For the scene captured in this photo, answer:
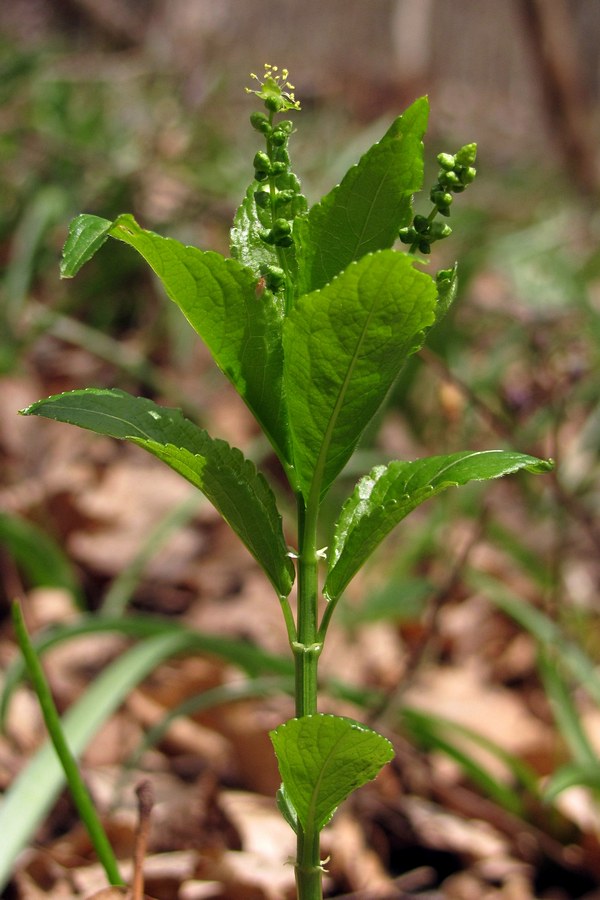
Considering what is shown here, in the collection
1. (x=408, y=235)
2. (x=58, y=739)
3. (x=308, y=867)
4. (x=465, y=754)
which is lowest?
(x=308, y=867)

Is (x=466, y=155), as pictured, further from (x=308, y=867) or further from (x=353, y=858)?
(x=353, y=858)

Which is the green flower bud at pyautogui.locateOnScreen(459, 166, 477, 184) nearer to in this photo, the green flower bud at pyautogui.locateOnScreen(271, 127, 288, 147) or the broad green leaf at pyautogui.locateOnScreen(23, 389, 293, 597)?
the green flower bud at pyautogui.locateOnScreen(271, 127, 288, 147)

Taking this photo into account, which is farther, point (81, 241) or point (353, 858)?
point (353, 858)

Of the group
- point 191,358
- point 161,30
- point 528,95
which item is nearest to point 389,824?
point 191,358

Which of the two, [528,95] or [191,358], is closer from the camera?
[191,358]

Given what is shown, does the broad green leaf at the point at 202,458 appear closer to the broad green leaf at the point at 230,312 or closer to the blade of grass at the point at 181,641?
the broad green leaf at the point at 230,312

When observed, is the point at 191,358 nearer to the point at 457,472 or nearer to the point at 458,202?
the point at 458,202

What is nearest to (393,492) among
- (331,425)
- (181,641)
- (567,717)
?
(331,425)
